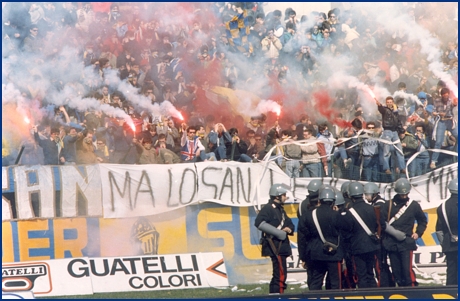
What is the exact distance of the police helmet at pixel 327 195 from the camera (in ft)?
43.9

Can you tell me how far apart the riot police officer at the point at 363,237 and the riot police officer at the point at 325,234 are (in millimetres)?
388

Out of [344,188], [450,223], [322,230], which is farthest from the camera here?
[344,188]

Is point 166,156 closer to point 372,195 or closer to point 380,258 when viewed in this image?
point 372,195

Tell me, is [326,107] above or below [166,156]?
above

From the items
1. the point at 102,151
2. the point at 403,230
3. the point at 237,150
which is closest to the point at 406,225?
the point at 403,230

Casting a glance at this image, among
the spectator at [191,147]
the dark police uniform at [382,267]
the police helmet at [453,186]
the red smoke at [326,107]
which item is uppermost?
the red smoke at [326,107]

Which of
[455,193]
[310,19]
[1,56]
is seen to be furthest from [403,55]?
[1,56]

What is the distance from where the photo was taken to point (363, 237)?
13.7 meters

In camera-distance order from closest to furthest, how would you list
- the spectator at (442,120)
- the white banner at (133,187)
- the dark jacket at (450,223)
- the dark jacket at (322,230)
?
the dark jacket at (322,230), the dark jacket at (450,223), the white banner at (133,187), the spectator at (442,120)

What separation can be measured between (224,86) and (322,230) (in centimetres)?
435

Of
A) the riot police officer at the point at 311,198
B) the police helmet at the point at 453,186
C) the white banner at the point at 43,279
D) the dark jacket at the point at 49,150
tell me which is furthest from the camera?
the dark jacket at the point at 49,150

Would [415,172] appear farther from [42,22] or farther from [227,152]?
[42,22]

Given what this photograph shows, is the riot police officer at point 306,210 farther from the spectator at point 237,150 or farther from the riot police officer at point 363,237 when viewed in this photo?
the spectator at point 237,150

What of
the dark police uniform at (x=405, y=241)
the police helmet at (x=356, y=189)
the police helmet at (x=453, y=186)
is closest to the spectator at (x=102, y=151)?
the police helmet at (x=356, y=189)
